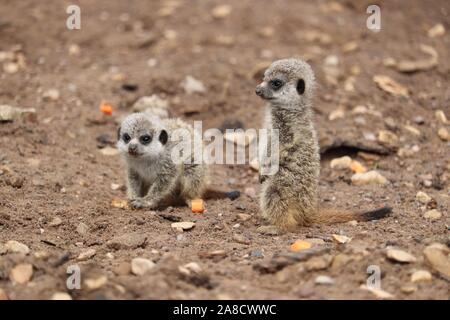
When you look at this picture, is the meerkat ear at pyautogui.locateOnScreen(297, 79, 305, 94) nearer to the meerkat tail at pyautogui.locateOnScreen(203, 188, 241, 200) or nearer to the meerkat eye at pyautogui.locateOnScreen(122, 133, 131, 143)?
the meerkat tail at pyautogui.locateOnScreen(203, 188, 241, 200)

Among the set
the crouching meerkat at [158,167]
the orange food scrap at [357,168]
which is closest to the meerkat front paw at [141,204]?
the crouching meerkat at [158,167]

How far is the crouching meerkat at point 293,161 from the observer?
4.20 metres

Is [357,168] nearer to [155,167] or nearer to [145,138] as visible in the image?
[155,167]

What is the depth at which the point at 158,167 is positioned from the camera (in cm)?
473

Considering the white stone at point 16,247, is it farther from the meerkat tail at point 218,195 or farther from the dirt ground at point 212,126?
the meerkat tail at point 218,195

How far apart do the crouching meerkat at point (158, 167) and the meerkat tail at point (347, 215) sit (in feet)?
2.40

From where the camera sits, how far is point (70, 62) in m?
6.57

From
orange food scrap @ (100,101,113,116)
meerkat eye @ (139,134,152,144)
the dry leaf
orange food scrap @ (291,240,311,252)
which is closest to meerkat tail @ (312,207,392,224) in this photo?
orange food scrap @ (291,240,311,252)

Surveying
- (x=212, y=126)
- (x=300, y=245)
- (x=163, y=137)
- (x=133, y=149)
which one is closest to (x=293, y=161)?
(x=300, y=245)

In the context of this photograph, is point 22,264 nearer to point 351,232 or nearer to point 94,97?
point 351,232

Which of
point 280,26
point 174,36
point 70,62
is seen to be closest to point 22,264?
point 70,62

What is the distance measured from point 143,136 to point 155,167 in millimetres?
263

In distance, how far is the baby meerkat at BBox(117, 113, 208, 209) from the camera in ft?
15.1

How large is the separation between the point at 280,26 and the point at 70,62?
2.19 m
